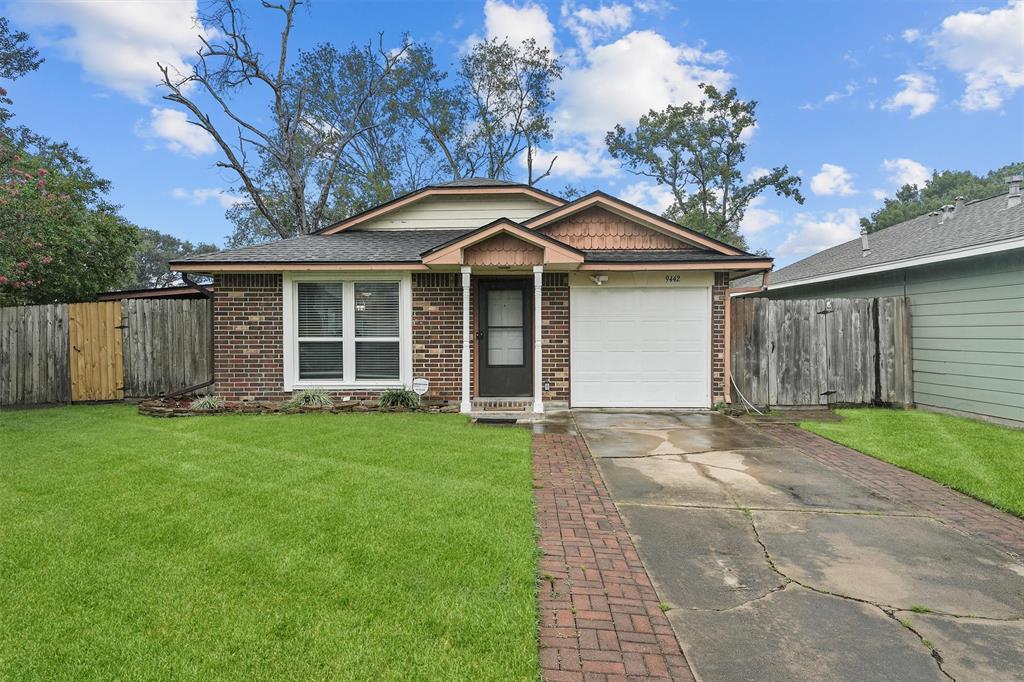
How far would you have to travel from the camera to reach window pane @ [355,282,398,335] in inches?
377

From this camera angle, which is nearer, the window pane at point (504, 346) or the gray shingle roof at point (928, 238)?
the gray shingle roof at point (928, 238)

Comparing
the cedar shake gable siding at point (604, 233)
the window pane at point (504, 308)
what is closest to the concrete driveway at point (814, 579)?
the window pane at point (504, 308)

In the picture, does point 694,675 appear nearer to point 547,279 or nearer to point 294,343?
point 547,279

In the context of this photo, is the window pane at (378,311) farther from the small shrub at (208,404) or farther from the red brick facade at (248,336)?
the small shrub at (208,404)

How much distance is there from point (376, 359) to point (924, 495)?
782 centimetres

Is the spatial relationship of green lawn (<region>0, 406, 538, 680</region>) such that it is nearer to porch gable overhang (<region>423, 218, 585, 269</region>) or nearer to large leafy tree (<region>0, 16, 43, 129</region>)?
→ porch gable overhang (<region>423, 218, 585, 269</region>)

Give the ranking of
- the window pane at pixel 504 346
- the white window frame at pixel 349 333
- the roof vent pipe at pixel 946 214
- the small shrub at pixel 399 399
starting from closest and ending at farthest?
the small shrub at pixel 399 399 < the white window frame at pixel 349 333 < the window pane at pixel 504 346 < the roof vent pipe at pixel 946 214

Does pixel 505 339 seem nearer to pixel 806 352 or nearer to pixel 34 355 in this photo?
pixel 806 352

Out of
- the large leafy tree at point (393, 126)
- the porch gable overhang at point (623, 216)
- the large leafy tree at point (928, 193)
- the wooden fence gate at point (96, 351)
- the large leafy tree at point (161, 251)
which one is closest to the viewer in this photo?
the porch gable overhang at point (623, 216)

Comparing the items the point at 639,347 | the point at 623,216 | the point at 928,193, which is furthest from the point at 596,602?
the point at 928,193

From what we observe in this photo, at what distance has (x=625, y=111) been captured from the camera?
30.2 meters

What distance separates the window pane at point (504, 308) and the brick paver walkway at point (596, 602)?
5.53m

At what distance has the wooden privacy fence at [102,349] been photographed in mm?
10070

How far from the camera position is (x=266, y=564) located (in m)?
3.16
